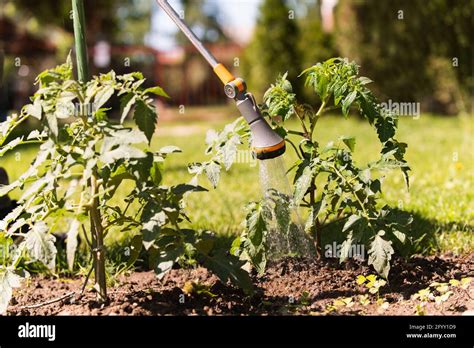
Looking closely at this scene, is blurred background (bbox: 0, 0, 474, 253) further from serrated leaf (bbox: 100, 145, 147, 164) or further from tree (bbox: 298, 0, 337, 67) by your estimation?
serrated leaf (bbox: 100, 145, 147, 164)

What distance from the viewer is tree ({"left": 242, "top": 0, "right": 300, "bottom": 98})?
12.2 metres

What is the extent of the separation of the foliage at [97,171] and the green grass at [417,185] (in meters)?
0.60

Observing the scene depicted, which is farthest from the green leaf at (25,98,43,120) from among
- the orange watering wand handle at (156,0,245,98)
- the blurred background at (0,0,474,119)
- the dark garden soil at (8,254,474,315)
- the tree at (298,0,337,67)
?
the tree at (298,0,337,67)

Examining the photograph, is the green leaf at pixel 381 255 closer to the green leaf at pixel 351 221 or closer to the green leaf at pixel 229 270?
the green leaf at pixel 351 221

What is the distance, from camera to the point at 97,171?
230 centimetres

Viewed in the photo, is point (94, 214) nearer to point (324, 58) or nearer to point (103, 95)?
point (103, 95)

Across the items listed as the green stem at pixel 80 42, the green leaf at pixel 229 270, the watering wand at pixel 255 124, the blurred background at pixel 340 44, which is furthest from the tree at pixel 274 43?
the green leaf at pixel 229 270

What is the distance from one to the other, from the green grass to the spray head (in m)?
0.43

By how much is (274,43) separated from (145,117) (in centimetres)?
1037

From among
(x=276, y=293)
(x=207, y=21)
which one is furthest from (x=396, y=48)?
(x=207, y=21)
